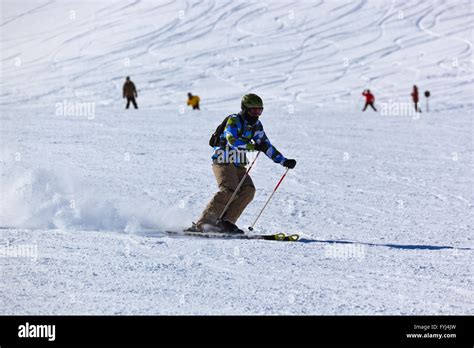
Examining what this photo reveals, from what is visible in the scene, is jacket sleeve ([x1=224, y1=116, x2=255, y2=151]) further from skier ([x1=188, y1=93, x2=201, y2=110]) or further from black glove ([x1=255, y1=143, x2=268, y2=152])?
skier ([x1=188, y1=93, x2=201, y2=110])

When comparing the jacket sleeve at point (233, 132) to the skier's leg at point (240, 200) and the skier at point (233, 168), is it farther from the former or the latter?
the skier's leg at point (240, 200)

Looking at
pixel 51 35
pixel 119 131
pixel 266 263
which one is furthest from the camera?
pixel 51 35

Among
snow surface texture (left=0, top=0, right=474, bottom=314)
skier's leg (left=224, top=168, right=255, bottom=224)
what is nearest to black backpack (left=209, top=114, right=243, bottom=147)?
skier's leg (left=224, top=168, right=255, bottom=224)

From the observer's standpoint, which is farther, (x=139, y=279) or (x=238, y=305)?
(x=139, y=279)

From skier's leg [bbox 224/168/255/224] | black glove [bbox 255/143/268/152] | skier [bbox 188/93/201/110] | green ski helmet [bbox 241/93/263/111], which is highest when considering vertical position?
skier [bbox 188/93/201/110]

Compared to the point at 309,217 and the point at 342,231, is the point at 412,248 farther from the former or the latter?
the point at 309,217

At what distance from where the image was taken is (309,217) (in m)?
9.20

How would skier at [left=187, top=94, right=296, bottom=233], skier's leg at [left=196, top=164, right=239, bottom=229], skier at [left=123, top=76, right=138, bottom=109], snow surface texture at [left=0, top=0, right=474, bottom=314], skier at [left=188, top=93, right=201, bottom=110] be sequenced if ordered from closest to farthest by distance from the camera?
snow surface texture at [left=0, top=0, right=474, bottom=314]
skier at [left=187, top=94, right=296, bottom=233]
skier's leg at [left=196, top=164, right=239, bottom=229]
skier at [left=123, top=76, right=138, bottom=109]
skier at [left=188, top=93, right=201, bottom=110]

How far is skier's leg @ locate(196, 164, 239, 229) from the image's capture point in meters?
7.63

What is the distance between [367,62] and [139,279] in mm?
33440

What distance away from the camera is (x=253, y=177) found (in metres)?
12.6

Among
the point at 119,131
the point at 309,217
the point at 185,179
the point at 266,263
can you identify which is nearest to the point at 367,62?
the point at 119,131

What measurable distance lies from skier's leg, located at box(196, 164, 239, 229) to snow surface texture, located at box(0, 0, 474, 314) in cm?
50
